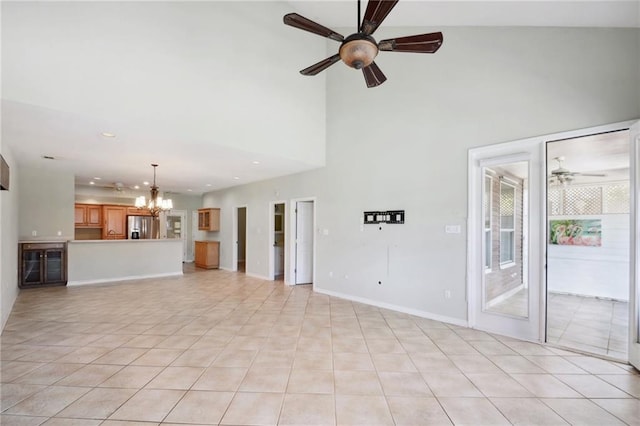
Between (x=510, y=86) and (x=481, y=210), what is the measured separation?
5.10 ft

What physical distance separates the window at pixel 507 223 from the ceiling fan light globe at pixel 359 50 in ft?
8.70

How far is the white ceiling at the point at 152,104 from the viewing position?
3014mm

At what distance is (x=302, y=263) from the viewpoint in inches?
275

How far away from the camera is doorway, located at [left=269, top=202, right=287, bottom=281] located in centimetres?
739

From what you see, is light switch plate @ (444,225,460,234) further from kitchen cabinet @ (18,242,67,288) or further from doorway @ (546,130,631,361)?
kitchen cabinet @ (18,242,67,288)

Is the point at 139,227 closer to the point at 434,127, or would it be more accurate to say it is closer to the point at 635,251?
the point at 434,127

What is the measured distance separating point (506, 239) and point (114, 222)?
1055cm

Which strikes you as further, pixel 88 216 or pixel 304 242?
pixel 88 216

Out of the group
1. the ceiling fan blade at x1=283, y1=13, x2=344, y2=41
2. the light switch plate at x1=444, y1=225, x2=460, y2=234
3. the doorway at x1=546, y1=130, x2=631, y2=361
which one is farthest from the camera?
the light switch plate at x1=444, y1=225, x2=460, y2=234

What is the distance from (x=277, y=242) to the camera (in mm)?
7840

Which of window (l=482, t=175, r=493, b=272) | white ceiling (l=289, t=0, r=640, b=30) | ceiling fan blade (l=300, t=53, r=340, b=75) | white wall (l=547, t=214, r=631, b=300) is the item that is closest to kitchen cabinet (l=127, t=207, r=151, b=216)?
white ceiling (l=289, t=0, r=640, b=30)

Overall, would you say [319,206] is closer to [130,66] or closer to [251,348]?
[251,348]

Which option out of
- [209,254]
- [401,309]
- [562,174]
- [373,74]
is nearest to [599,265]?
[562,174]

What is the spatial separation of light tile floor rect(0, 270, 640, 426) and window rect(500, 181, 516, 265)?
104 cm
